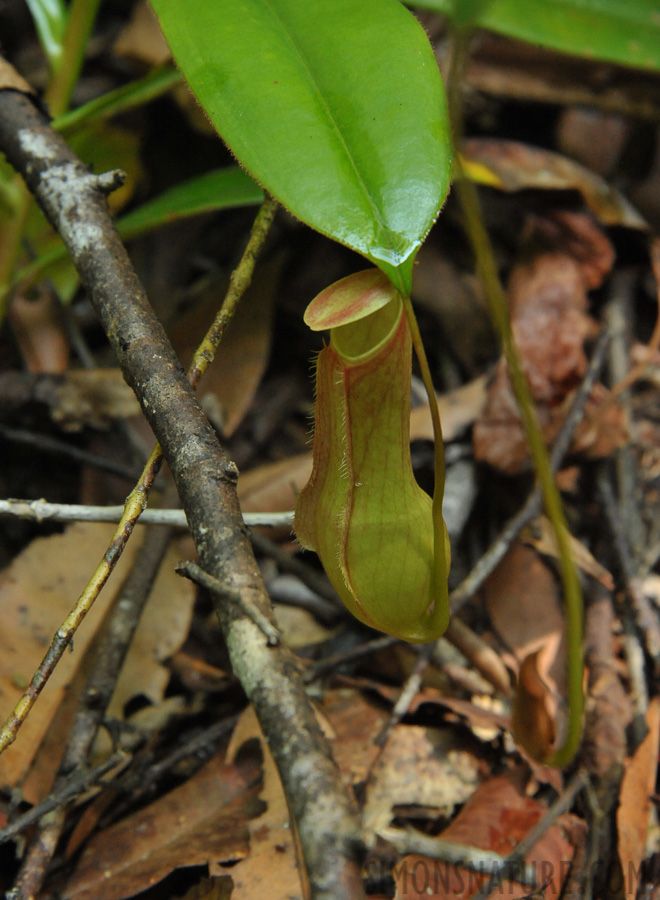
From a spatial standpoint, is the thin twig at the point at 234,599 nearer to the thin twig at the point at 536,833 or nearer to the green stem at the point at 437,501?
the green stem at the point at 437,501

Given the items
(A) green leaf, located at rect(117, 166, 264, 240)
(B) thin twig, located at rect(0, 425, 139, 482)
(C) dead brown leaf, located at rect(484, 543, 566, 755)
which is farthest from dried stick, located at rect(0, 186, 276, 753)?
(C) dead brown leaf, located at rect(484, 543, 566, 755)

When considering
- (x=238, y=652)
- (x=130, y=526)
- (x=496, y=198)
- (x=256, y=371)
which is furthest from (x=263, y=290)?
(x=238, y=652)

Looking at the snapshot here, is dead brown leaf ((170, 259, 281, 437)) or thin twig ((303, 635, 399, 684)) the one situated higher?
dead brown leaf ((170, 259, 281, 437))

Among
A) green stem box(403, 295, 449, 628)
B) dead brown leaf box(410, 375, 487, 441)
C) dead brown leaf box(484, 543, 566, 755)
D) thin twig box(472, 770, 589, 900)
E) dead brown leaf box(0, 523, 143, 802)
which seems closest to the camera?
green stem box(403, 295, 449, 628)

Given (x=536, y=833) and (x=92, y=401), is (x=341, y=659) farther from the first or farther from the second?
(x=92, y=401)

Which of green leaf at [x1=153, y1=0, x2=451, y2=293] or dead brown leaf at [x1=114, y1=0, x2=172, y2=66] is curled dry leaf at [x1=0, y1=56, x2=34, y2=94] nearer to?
green leaf at [x1=153, y1=0, x2=451, y2=293]

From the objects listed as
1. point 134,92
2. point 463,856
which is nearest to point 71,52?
point 134,92

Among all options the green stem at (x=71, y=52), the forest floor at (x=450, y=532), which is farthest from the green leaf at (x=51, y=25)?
the forest floor at (x=450, y=532)

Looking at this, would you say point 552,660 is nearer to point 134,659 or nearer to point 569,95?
point 134,659
